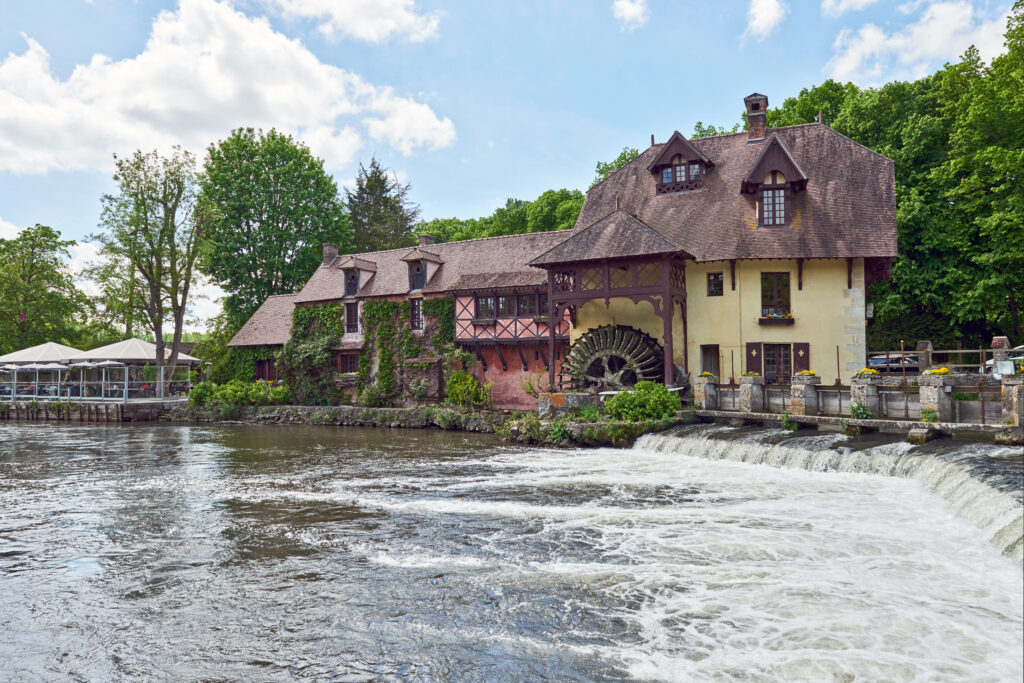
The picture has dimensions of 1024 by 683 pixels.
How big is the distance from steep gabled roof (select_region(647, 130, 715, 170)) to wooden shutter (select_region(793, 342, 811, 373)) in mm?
7396

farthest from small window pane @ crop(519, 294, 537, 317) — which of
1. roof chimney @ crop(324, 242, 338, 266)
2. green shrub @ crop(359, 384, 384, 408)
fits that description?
roof chimney @ crop(324, 242, 338, 266)

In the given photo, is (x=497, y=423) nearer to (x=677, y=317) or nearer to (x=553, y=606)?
(x=677, y=317)

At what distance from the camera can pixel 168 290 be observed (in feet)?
112

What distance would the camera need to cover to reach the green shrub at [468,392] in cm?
2423

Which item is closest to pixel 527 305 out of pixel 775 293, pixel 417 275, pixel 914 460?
pixel 417 275

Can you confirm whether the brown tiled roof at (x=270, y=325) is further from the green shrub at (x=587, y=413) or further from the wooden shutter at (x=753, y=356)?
the wooden shutter at (x=753, y=356)

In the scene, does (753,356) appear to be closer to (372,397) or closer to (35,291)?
(372,397)

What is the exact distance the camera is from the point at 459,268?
90.6 ft

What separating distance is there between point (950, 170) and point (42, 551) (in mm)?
26671

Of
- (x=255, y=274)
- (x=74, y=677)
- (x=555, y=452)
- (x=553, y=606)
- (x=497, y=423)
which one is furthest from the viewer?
(x=255, y=274)

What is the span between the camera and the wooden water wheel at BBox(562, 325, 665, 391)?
2078cm

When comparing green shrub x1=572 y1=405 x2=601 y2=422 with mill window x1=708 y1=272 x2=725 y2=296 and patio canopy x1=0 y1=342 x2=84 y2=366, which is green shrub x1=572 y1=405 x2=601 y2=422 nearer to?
mill window x1=708 y1=272 x2=725 y2=296

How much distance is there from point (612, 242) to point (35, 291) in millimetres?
39874

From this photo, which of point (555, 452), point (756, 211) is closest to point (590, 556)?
point (555, 452)
